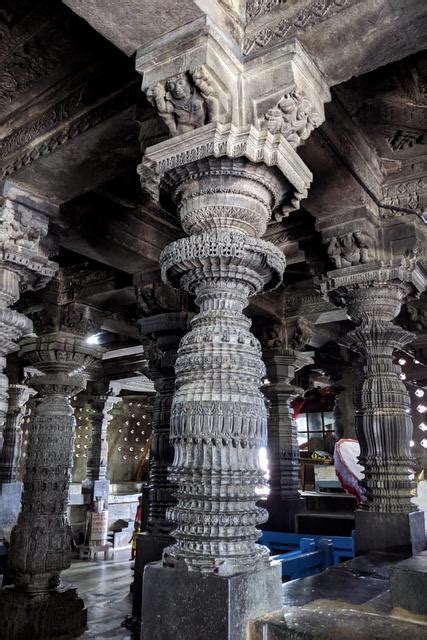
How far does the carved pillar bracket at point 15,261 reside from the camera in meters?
3.85

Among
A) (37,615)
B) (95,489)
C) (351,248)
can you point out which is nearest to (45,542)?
(37,615)

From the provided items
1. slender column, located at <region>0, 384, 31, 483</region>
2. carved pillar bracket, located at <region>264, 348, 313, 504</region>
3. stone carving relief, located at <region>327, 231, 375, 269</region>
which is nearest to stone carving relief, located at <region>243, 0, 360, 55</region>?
stone carving relief, located at <region>327, 231, 375, 269</region>

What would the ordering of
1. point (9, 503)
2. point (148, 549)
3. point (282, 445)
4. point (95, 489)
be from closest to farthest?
point (148, 549), point (282, 445), point (9, 503), point (95, 489)

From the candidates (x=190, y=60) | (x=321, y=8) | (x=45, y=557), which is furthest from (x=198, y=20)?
(x=45, y=557)

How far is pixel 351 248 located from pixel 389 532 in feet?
7.88

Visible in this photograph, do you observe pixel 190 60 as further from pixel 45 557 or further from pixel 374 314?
pixel 45 557

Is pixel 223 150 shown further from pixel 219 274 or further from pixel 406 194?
pixel 406 194

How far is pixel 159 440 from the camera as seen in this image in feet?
16.7

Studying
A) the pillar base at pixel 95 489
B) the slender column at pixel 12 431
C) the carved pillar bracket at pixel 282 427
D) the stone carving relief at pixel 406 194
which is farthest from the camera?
the pillar base at pixel 95 489

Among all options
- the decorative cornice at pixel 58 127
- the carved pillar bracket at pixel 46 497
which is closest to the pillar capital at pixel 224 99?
the decorative cornice at pixel 58 127

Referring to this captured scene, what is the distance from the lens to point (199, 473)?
6.97 ft

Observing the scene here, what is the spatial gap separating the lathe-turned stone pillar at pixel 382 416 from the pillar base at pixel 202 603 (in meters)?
2.38

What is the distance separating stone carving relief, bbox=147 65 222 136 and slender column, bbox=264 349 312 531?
5627 millimetres

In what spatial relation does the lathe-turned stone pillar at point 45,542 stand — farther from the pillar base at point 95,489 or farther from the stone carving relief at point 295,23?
the pillar base at point 95,489
